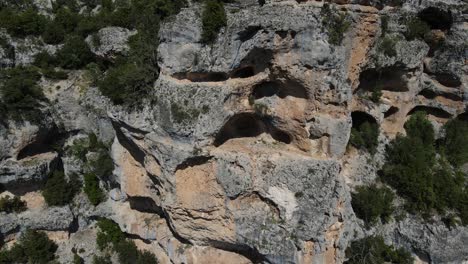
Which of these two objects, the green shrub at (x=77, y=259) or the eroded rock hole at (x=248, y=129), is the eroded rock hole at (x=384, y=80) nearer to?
the eroded rock hole at (x=248, y=129)

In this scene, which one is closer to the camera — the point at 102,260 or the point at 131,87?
the point at 131,87

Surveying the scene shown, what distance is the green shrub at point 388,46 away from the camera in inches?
739

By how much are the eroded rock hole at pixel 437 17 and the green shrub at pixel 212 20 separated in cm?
1291

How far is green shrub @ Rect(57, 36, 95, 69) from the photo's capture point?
886 inches

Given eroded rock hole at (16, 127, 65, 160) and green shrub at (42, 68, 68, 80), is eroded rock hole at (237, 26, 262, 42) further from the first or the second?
eroded rock hole at (16, 127, 65, 160)

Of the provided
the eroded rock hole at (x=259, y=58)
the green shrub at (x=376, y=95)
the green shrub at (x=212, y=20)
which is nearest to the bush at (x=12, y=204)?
the green shrub at (x=212, y=20)

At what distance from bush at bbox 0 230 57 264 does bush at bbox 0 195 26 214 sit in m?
1.60

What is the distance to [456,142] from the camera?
21.4 metres

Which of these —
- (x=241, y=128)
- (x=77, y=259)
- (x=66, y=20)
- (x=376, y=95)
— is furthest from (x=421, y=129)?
(x=66, y=20)

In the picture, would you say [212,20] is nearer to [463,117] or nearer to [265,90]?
[265,90]

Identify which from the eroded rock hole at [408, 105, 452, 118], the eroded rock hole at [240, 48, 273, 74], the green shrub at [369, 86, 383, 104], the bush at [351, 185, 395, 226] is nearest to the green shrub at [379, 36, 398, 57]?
the green shrub at [369, 86, 383, 104]

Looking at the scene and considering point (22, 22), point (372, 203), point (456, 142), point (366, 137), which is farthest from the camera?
point (22, 22)

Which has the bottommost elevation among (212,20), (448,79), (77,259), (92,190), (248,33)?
(77,259)

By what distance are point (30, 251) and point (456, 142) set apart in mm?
27787
